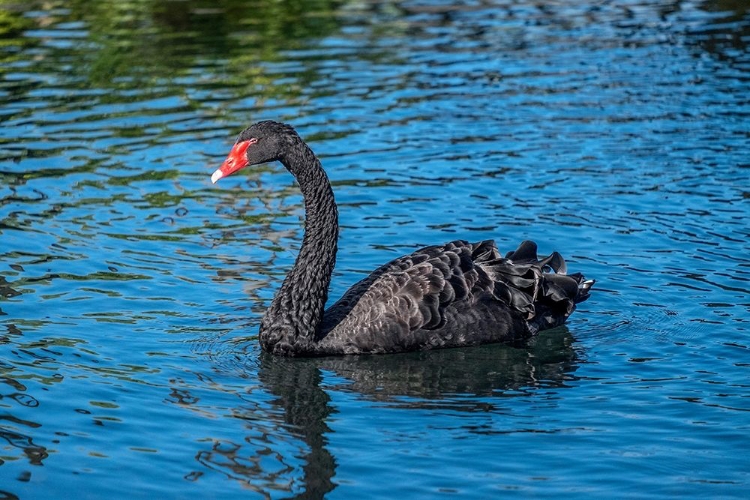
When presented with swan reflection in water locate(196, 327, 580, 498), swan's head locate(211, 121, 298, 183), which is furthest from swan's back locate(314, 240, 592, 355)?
swan's head locate(211, 121, 298, 183)

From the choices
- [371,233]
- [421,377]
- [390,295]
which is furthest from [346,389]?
[371,233]

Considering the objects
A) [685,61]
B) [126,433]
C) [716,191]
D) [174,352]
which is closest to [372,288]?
[174,352]

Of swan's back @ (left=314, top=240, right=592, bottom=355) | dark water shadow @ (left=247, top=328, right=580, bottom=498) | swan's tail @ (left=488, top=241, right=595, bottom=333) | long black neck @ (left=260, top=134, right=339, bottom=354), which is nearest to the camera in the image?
dark water shadow @ (left=247, top=328, right=580, bottom=498)

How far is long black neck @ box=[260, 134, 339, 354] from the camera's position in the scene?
8.52 m

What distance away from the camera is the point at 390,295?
866cm

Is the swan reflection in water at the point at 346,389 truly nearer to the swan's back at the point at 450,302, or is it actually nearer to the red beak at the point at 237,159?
the swan's back at the point at 450,302

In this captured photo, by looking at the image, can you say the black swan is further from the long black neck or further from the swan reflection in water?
the swan reflection in water

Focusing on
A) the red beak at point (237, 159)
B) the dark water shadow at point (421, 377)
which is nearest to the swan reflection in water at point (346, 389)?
the dark water shadow at point (421, 377)

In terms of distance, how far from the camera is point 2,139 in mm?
13875

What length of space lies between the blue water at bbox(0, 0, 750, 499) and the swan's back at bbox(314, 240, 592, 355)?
15 centimetres

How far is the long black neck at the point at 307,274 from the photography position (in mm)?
8516

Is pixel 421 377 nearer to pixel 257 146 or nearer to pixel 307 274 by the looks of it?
pixel 307 274

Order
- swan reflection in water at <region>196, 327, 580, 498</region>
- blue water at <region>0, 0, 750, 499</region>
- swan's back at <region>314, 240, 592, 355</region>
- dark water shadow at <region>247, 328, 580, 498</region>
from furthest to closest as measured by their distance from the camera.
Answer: swan's back at <region>314, 240, 592, 355</region> → dark water shadow at <region>247, 328, 580, 498</region> → blue water at <region>0, 0, 750, 499</region> → swan reflection in water at <region>196, 327, 580, 498</region>

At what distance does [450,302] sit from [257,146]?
1722 millimetres
